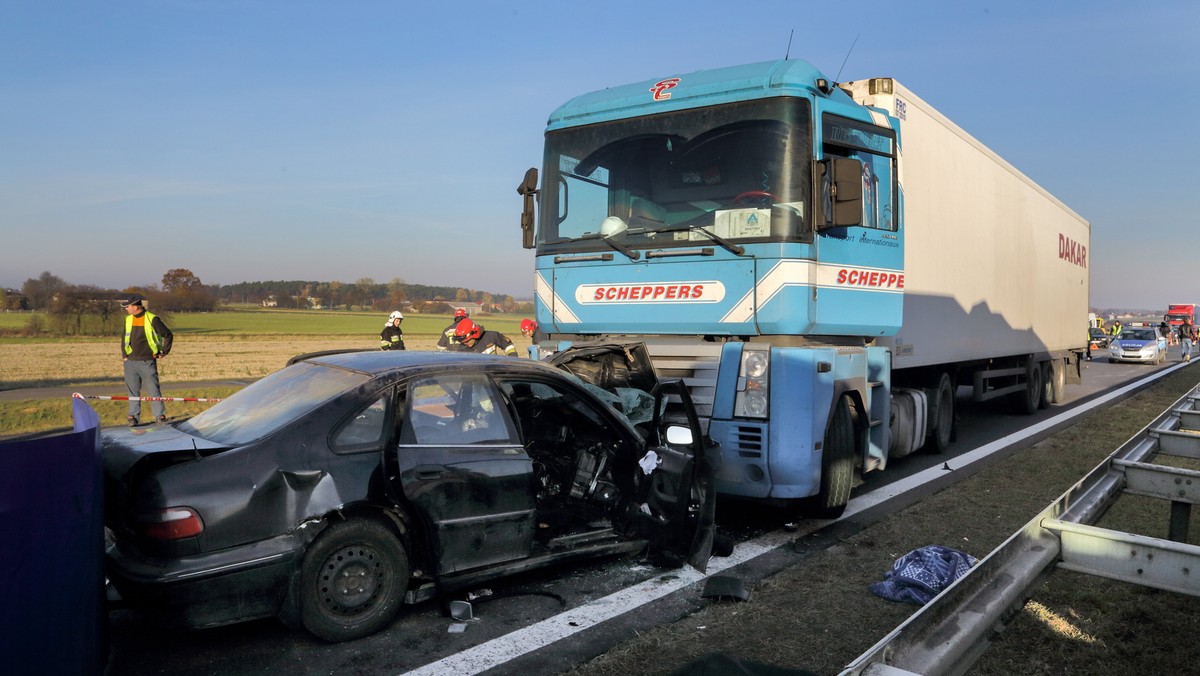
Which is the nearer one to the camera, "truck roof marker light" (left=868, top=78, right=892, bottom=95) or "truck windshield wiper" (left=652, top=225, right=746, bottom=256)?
"truck windshield wiper" (left=652, top=225, right=746, bottom=256)

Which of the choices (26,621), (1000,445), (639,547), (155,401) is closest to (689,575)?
(639,547)

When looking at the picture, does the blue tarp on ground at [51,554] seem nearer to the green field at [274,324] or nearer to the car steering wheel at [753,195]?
the car steering wheel at [753,195]

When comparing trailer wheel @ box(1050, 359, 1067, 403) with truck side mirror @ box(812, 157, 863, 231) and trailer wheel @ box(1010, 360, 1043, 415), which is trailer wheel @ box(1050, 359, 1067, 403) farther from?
truck side mirror @ box(812, 157, 863, 231)

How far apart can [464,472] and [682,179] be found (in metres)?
3.14

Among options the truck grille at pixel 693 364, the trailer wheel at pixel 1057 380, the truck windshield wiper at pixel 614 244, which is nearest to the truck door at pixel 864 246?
the truck grille at pixel 693 364

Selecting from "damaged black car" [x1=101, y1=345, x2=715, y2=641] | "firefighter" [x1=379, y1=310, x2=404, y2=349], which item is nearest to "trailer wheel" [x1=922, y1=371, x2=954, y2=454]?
"damaged black car" [x1=101, y1=345, x2=715, y2=641]

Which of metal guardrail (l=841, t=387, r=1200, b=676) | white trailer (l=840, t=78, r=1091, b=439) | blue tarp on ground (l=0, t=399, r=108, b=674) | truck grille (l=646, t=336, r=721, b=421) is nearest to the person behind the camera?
metal guardrail (l=841, t=387, r=1200, b=676)

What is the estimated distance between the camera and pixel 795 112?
599cm

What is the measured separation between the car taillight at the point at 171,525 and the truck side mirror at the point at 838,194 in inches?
169

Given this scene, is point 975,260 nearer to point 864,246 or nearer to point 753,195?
point 864,246

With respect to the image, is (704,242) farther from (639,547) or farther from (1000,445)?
(1000,445)

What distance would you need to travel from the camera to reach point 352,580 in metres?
3.89

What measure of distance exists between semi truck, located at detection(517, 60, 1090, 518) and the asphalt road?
1.04 m

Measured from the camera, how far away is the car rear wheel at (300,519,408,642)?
3766 millimetres
